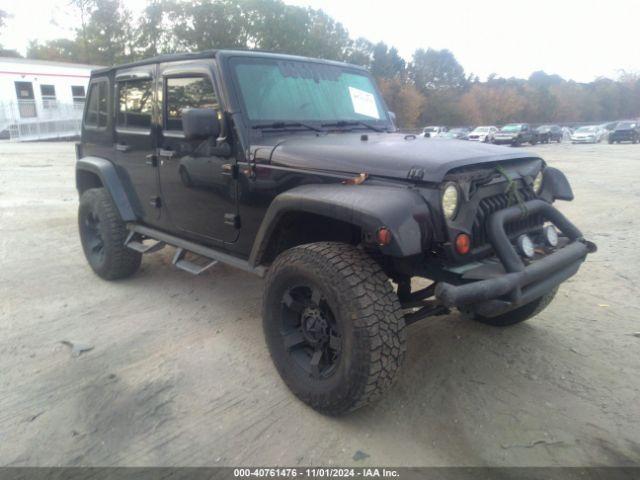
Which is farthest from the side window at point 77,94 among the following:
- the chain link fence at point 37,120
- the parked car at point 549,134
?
the parked car at point 549,134

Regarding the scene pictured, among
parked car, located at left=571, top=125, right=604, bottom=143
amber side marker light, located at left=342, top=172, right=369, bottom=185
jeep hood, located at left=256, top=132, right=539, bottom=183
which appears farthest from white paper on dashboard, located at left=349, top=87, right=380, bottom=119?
parked car, located at left=571, top=125, right=604, bottom=143

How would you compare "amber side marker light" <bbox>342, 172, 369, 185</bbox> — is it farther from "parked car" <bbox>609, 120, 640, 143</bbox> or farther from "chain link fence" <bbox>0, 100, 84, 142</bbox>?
"parked car" <bbox>609, 120, 640, 143</bbox>

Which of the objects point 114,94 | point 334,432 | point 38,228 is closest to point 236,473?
point 334,432

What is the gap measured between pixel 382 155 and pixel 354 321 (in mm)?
941

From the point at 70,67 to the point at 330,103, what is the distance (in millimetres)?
34359

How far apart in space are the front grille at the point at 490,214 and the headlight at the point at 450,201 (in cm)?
18

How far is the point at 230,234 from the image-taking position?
3.56 metres

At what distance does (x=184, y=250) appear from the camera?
4.07 m

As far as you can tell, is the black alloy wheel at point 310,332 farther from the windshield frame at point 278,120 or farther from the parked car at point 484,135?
the parked car at point 484,135

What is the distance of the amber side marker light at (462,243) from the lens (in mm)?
2484

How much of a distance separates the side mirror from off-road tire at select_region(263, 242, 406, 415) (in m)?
1.00

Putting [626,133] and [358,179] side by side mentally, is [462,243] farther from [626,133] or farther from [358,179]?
[626,133]

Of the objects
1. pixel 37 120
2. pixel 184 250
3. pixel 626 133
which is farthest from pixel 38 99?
pixel 626 133

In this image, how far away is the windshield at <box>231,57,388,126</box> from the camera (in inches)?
134
